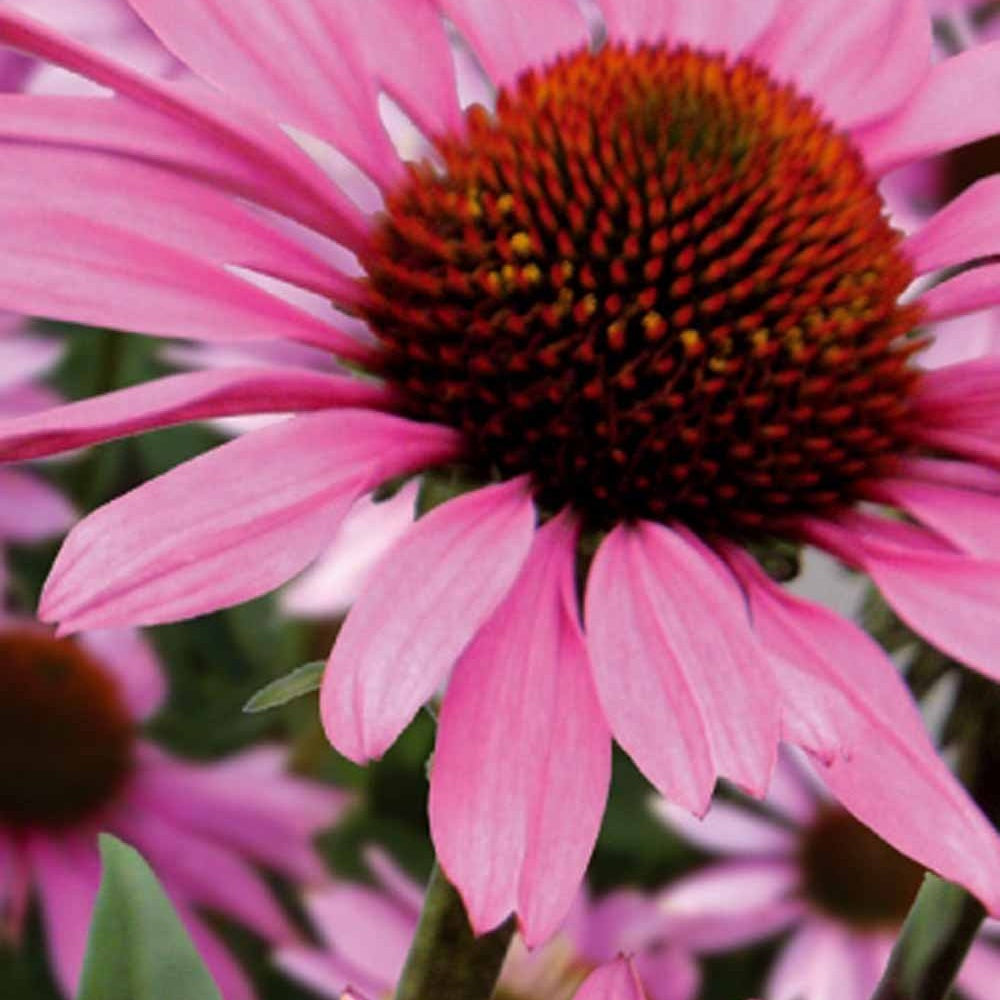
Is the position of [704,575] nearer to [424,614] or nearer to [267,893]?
[424,614]

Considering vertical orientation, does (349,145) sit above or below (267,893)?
above

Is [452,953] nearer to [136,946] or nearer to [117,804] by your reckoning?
[136,946]

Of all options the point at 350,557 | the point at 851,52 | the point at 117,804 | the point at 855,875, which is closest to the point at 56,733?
the point at 117,804

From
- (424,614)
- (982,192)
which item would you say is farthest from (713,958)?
(424,614)

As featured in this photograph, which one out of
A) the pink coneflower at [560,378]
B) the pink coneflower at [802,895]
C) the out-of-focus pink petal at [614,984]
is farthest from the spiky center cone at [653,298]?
the pink coneflower at [802,895]

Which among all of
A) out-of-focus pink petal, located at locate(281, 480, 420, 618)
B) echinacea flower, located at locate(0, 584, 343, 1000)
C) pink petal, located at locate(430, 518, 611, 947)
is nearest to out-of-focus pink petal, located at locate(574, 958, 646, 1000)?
pink petal, located at locate(430, 518, 611, 947)

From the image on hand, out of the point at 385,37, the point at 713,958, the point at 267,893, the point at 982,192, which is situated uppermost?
the point at 385,37

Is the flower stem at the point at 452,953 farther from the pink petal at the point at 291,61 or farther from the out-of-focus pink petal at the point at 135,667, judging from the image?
the out-of-focus pink petal at the point at 135,667
